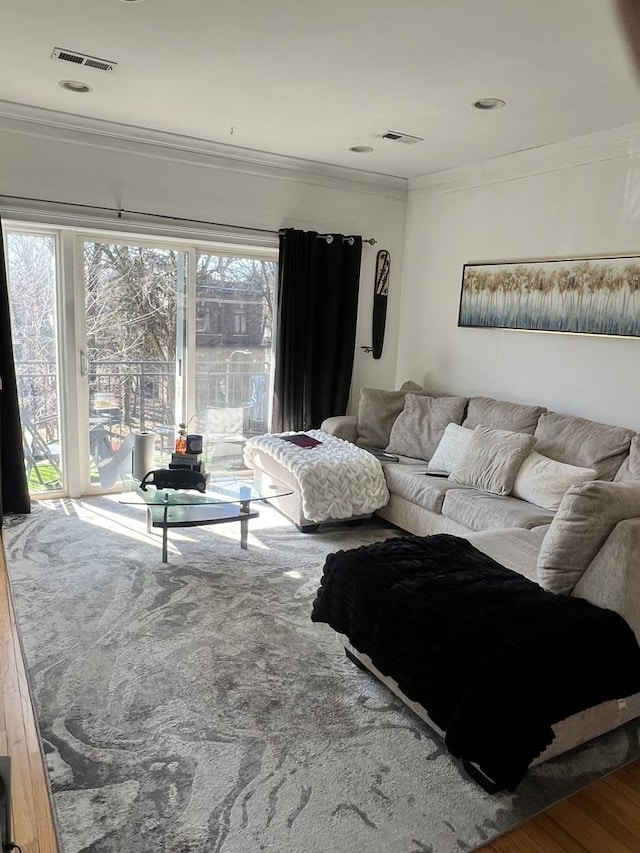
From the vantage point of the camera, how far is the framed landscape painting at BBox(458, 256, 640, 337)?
372 cm

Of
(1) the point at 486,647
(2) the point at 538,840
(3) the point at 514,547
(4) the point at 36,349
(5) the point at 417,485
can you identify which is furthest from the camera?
(4) the point at 36,349

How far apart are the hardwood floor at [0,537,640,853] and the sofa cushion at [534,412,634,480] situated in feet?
5.83

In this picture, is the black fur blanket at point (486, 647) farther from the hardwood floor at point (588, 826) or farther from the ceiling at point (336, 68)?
the ceiling at point (336, 68)

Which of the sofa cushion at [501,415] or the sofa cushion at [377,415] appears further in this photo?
the sofa cushion at [377,415]

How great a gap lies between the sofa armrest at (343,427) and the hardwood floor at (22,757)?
8.58 feet

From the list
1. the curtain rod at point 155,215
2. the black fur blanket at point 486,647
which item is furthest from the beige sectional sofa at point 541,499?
the curtain rod at point 155,215

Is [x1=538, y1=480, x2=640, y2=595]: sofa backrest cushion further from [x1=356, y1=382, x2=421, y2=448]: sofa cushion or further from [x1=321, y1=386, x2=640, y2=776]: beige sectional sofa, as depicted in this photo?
[x1=356, y1=382, x2=421, y2=448]: sofa cushion

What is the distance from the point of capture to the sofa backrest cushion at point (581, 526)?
81.9 inches

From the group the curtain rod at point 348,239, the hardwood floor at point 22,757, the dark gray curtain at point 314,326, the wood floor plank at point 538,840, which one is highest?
the curtain rod at point 348,239

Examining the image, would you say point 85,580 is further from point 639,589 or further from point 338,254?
point 338,254

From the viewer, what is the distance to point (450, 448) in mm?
4164


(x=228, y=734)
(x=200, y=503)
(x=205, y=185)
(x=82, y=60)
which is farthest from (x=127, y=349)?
(x=228, y=734)

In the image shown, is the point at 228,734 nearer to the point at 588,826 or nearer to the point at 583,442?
the point at 588,826

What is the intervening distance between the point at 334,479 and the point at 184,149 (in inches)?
99.9
